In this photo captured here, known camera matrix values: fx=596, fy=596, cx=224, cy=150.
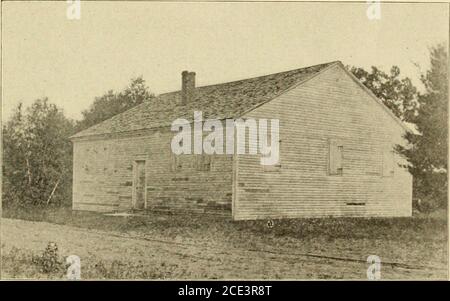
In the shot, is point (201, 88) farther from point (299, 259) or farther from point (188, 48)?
point (299, 259)

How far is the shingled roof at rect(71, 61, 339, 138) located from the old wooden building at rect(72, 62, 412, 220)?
0.20 ft

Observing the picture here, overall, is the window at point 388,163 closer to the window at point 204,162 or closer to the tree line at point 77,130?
the tree line at point 77,130

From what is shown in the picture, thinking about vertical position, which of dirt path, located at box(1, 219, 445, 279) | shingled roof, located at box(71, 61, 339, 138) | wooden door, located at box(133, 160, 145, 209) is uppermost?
shingled roof, located at box(71, 61, 339, 138)

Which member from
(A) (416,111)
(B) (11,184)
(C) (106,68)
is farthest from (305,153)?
(B) (11,184)

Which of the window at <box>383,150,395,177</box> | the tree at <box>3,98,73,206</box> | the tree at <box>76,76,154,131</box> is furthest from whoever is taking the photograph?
the tree at <box>76,76,154,131</box>

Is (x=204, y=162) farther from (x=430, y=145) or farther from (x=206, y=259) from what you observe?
(x=206, y=259)

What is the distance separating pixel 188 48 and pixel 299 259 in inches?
303

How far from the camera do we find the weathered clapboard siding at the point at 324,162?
20.8 m

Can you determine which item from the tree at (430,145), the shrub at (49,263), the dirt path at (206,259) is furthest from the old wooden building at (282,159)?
the shrub at (49,263)

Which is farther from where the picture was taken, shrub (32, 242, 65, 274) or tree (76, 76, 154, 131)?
tree (76, 76, 154, 131)

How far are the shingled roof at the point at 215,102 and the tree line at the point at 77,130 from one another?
1592 millimetres

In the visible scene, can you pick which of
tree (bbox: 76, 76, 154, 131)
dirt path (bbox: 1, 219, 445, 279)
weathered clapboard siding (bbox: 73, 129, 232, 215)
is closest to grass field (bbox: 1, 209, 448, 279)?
dirt path (bbox: 1, 219, 445, 279)

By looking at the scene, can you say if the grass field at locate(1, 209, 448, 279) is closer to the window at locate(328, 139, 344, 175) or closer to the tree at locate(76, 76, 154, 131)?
the window at locate(328, 139, 344, 175)

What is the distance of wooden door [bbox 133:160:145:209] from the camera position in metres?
25.6
